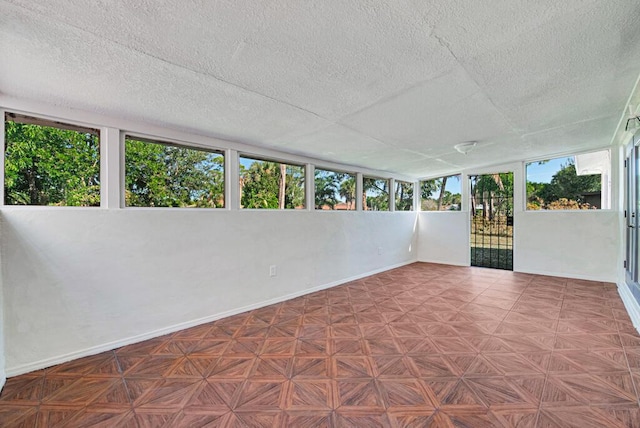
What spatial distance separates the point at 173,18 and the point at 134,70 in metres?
0.62

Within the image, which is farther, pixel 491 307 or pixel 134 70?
pixel 491 307

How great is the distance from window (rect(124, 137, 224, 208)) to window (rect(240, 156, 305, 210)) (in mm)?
318

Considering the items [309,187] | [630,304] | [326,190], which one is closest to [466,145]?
[326,190]

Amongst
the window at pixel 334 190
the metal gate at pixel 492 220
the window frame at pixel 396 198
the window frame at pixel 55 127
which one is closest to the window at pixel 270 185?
Result: the window at pixel 334 190

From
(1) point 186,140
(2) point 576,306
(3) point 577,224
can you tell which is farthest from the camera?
(3) point 577,224

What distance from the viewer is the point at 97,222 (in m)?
2.33

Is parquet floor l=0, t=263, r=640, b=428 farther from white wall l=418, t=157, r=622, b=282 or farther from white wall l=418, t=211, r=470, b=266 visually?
white wall l=418, t=211, r=470, b=266

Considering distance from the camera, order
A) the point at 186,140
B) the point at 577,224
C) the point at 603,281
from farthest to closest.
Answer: the point at 577,224 < the point at 603,281 < the point at 186,140

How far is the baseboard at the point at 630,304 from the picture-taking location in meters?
2.64

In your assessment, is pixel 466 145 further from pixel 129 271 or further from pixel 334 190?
→ pixel 129 271

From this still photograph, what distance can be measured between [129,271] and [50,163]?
111 centimetres

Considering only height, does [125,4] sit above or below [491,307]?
above

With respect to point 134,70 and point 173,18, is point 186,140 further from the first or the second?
point 173,18

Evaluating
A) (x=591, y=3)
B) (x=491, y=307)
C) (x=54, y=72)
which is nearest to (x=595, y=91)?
(x=591, y=3)
